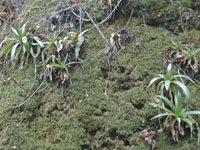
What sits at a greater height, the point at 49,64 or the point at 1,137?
the point at 49,64

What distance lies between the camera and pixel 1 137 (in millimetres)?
1952

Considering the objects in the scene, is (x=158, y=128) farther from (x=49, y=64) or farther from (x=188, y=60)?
(x=49, y=64)

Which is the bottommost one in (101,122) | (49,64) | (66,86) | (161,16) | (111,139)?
(111,139)

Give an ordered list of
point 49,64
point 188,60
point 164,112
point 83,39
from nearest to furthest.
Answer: point 164,112, point 188,60, point 49,64, point 83,39

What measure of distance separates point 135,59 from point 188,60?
565 millimetres

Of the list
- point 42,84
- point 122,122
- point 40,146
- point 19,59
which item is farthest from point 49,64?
point 122,122

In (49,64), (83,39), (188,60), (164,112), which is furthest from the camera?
(83,39)

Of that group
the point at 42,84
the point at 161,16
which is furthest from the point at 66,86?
the point at 161,16

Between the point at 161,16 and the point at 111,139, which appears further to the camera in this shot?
the point at 161,16

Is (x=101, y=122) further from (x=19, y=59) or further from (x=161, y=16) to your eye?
(x=161, y=16)

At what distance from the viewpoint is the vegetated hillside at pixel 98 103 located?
1.88 m

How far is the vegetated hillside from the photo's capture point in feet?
6.17

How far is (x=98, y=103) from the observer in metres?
2.07

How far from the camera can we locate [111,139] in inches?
74.4
